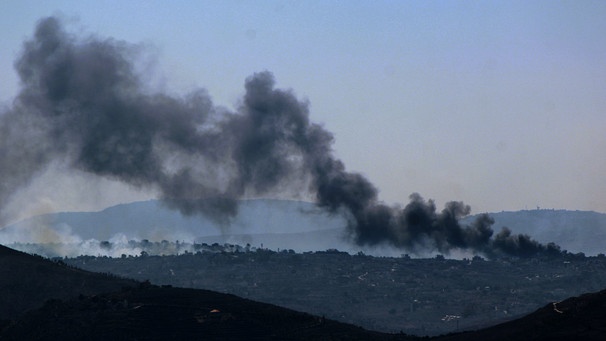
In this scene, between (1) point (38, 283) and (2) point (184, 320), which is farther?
(1) point (38, 283)

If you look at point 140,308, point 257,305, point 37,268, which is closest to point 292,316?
point 257,305

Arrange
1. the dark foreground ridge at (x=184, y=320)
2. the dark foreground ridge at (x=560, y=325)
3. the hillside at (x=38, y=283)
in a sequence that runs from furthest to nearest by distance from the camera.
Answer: the hillside at (x=38, y=283) < the dark foreground ridge at (x=184, y=320) < the dark foreground ridge at (x=560, y=325)

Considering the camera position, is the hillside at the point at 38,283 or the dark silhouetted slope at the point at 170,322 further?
the hillside at the point at 38,283

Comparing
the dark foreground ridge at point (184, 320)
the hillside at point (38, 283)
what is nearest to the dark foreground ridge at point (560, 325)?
the dark foreground ridge at point (184, 320)

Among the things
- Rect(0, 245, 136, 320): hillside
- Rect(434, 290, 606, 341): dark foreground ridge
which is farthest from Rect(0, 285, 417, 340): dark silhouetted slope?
Rect(0, 245, 136, 320): hillside

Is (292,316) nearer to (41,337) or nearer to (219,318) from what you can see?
(219,318)

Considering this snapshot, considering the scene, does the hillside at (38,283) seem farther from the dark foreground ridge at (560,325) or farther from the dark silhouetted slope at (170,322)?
the dark foreground ridge at (560,325)

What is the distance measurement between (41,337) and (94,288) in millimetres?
29432

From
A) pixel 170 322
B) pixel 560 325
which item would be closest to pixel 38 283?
pixel 170 322

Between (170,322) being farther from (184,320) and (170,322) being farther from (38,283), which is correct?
(38,283)

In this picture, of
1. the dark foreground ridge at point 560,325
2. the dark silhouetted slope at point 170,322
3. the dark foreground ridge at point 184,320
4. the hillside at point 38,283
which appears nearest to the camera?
the dark foreground ridge at point 560,325

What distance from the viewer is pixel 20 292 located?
147 m

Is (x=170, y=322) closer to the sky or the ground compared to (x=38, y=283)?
closer to the ground

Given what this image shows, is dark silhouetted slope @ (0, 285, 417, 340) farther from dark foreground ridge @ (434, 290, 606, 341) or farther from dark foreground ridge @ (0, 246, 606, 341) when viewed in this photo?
dark foreground ridge @ (434, 290, 606, 341)
